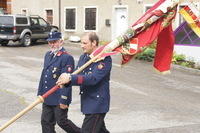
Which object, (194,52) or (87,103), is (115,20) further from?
(87,103)

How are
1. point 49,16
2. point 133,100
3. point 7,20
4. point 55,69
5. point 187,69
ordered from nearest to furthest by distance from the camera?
point 55,69
point 133,100
point 187,69
point 7,20
point 49,16

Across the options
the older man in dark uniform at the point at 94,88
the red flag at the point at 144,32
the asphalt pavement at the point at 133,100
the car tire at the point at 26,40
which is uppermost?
the red flag at the point at 144,32

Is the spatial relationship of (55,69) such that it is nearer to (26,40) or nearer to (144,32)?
(144,32)

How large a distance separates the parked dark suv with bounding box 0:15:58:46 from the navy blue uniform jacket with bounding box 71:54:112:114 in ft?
67.5

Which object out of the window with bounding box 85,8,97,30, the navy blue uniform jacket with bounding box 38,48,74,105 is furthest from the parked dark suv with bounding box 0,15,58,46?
the navy blue uniform jacket with bounding box 38,48,74,105

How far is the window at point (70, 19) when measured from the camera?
30.2m

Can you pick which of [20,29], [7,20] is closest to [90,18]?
[20,29]

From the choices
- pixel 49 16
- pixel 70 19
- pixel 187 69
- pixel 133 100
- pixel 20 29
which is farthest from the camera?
pixel 49 16

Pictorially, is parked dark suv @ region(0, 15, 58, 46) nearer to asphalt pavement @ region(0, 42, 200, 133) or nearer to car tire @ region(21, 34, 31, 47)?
car tire @ region(21, 34, 31, 47)

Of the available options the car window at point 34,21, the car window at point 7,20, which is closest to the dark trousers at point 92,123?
the car window at point 7,20

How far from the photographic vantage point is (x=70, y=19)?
30547mm

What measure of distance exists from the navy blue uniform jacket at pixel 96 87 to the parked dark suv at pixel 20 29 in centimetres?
2059

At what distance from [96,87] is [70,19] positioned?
2524cm

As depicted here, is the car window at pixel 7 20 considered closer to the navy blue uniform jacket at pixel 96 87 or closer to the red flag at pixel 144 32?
the navy blue uniform jacket at pixel 96 87
